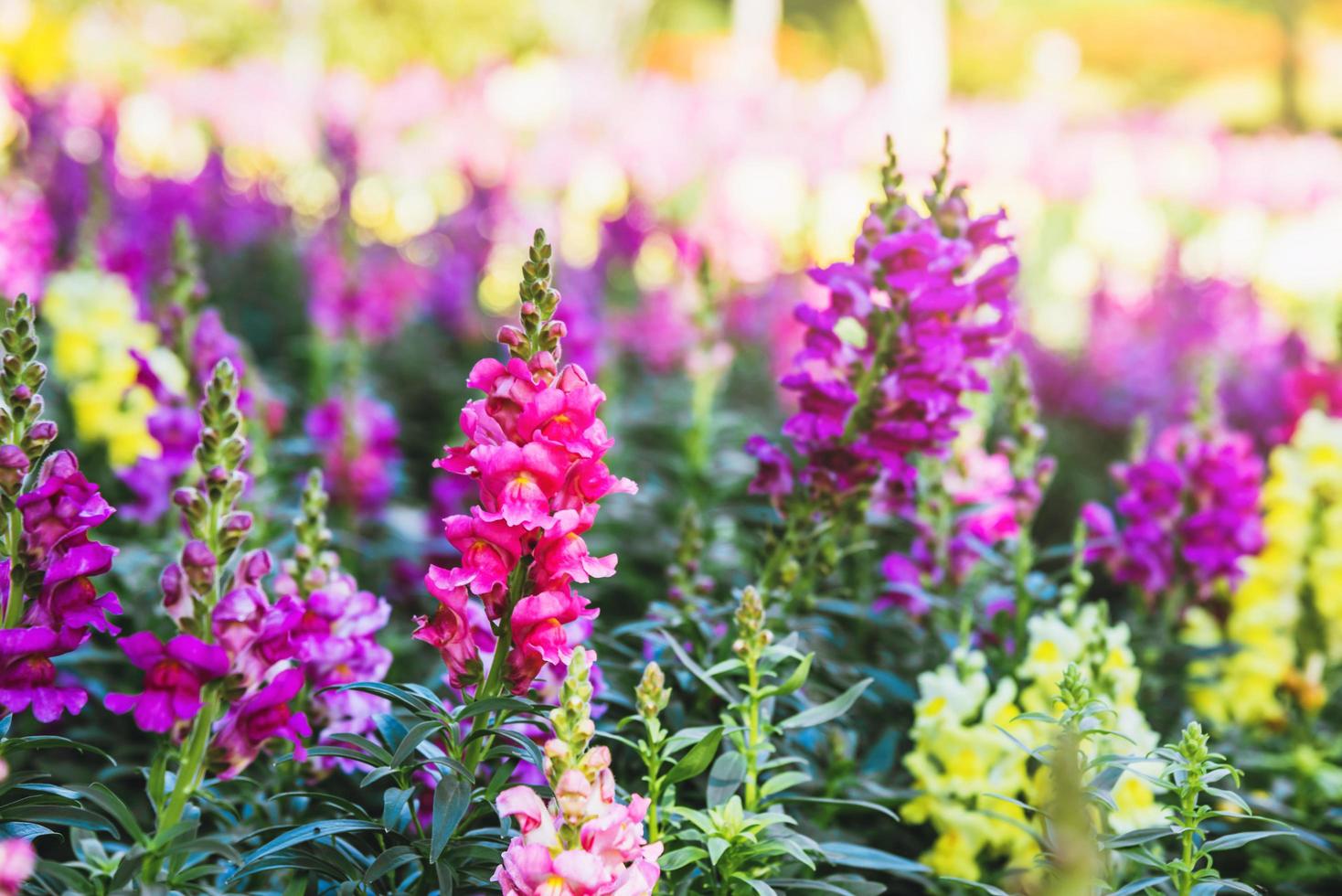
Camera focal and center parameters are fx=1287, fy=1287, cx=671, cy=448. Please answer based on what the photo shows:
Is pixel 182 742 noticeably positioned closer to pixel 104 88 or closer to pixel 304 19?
pixel 104 88

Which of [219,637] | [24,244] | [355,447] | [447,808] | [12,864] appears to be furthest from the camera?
[24,244]

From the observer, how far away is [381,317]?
5.06m

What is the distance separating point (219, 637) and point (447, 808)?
38 cm

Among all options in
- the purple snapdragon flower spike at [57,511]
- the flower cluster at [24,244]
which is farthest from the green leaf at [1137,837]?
the flower cluster at [24,244]

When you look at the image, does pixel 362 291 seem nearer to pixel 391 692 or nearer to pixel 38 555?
pixel 38 555

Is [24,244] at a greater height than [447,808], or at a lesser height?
greater

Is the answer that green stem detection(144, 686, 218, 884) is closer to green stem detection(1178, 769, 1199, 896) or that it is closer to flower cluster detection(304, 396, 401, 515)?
green stem detection(1178, 769, 1199, 896)

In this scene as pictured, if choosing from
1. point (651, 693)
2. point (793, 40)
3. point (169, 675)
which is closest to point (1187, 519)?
point (651, 693)

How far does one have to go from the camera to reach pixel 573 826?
1.46 meters

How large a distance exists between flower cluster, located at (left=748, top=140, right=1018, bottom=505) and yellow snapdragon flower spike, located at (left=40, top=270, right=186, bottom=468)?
1.92 m

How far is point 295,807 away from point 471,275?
13.0ft

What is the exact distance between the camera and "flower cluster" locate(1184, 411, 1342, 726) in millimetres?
3020

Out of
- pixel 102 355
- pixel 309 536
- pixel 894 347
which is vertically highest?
pixel 894 347

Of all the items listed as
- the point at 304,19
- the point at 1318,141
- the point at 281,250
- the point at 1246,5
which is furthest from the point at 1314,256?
the point at 1246,5
